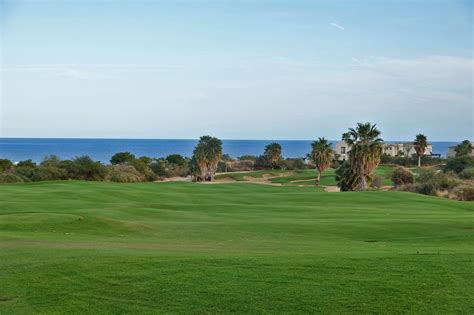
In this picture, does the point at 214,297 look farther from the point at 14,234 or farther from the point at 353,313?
the point at 14,234

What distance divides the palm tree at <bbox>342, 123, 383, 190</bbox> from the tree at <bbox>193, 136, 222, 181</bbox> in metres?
27.5

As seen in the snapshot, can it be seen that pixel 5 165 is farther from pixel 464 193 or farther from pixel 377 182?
pixel 464 193

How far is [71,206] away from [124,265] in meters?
20.3

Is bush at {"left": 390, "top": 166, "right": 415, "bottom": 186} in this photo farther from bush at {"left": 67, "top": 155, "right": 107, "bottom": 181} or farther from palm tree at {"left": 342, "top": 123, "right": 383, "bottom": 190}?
bush at {"left": 67, "top": 155, "right": 107, "bottom": 181}

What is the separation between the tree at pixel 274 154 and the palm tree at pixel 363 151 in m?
46.5

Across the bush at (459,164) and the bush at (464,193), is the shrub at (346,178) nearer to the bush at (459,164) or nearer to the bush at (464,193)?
the bush at (464,193)

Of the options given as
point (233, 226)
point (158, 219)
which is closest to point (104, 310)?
point (233, 226)

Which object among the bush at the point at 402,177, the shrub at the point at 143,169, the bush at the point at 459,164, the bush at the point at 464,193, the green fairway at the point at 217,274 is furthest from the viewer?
the shrub at the point at 143,169

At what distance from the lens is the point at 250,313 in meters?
9.62

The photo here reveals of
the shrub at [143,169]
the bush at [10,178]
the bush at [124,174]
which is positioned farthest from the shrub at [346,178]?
the bush at [10,178]

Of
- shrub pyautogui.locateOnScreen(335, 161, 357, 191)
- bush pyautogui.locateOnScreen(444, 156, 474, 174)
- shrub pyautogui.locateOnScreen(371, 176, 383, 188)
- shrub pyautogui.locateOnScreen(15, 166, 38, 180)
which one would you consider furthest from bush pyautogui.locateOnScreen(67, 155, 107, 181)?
bush pyautogui.locateOnScreen(444, 156, 474, 174)

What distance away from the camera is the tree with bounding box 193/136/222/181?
300ft

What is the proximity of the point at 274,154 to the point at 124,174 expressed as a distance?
4746 centimetres

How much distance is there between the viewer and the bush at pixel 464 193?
184 ft
